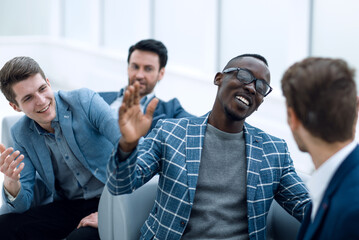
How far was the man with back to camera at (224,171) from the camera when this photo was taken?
180cm

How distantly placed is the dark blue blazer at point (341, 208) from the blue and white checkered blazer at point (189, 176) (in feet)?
1.68

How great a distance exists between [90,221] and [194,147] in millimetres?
670

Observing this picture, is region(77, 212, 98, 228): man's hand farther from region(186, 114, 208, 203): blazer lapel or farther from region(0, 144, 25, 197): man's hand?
region(186, 114, 208, 203): blazer lapel

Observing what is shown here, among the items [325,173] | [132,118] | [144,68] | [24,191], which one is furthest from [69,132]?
[325,173]

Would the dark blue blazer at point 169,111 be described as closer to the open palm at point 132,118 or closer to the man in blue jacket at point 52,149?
the man in blue jacket at point 52,149

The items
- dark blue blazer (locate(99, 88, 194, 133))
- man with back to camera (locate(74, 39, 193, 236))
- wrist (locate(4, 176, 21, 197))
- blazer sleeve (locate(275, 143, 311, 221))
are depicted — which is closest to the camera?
blazer sleeve (locate(275, 143, 311, 221))

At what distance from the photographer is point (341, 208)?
1.16 m

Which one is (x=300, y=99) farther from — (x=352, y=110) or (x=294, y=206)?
(x=294, y=206)

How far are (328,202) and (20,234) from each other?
1.52m

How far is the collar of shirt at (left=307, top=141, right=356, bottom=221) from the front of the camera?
4.09ft

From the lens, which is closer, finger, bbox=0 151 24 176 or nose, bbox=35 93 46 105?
finger, bbox=0 151 24 176

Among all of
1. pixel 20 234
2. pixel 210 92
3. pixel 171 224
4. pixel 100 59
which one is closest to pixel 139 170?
pixel 171 224

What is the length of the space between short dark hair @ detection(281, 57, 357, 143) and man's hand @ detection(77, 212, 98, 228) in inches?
49.0

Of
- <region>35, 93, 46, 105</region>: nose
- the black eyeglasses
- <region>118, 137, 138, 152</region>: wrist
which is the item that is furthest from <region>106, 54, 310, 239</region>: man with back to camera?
<region>35, 93, 46, 105</region>: nose
